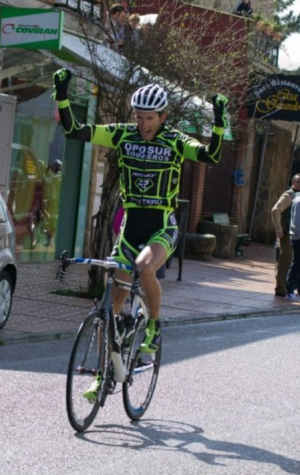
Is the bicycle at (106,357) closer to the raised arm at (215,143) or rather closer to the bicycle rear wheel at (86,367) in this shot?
the bicycle rear wheel at (86,367)

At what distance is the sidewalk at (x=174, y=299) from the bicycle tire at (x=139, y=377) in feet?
9.19

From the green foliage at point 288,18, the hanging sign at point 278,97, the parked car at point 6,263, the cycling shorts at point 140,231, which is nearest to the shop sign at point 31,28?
the parked car at point 6,263

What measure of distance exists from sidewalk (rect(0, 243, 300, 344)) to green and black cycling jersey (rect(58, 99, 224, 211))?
3.21m

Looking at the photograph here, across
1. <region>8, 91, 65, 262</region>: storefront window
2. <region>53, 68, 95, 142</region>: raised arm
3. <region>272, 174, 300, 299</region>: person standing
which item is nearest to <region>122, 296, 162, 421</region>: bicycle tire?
<region>53, 68, 95, 142</region>: raised arm

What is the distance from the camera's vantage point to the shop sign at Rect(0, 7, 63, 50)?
1339cm

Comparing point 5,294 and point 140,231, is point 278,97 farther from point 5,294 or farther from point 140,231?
point 140,231

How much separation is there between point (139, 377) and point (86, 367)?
2.42ft

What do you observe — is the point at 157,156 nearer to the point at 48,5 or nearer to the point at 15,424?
the point at 15,424

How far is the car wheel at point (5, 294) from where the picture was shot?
9914 mm

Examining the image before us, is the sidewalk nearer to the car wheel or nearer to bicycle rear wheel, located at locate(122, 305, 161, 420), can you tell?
the car wheel

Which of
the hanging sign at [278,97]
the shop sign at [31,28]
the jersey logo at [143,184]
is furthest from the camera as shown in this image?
the hanging sign at [278,97]

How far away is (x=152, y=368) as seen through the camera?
23.0ft

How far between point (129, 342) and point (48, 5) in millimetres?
11723

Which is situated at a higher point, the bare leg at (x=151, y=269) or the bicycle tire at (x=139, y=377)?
the bare leg at (x=151, y=269)
